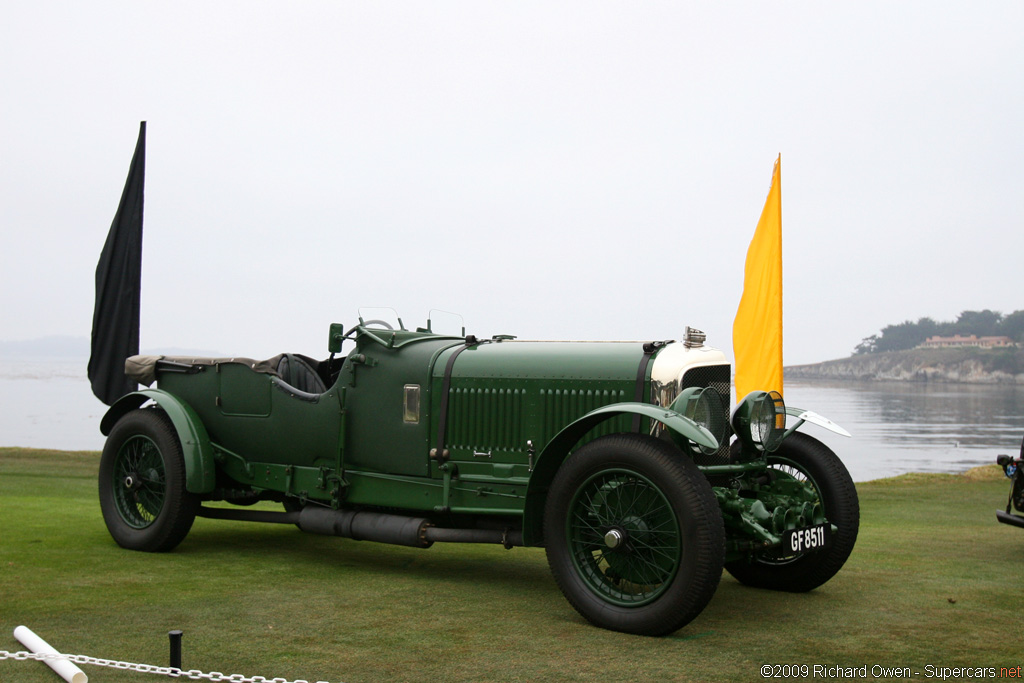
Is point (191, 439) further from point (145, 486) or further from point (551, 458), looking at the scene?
point (551, 458)

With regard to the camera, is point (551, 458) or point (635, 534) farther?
point (551, 458)

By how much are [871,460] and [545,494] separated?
1518cm

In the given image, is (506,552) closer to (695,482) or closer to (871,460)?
(695,482)

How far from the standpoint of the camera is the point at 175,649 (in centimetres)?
355

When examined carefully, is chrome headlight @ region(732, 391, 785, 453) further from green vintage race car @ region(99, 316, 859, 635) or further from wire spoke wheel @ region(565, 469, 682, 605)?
wire spoke wheel @ region(565, 469, 682, 605)

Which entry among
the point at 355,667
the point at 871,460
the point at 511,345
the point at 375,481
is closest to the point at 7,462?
the point at 375,481

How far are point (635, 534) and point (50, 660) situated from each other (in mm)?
2679

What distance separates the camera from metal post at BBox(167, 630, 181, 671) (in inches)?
139

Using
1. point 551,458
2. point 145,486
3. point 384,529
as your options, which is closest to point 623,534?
point 551,458

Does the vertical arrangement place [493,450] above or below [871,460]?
above

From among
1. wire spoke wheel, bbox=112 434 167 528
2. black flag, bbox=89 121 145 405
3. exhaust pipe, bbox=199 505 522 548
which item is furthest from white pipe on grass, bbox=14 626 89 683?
black flag, bbox=89 121 145 405

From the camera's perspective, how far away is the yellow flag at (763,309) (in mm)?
10148

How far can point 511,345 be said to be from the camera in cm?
598

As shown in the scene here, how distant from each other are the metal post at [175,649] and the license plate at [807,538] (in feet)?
9.74
